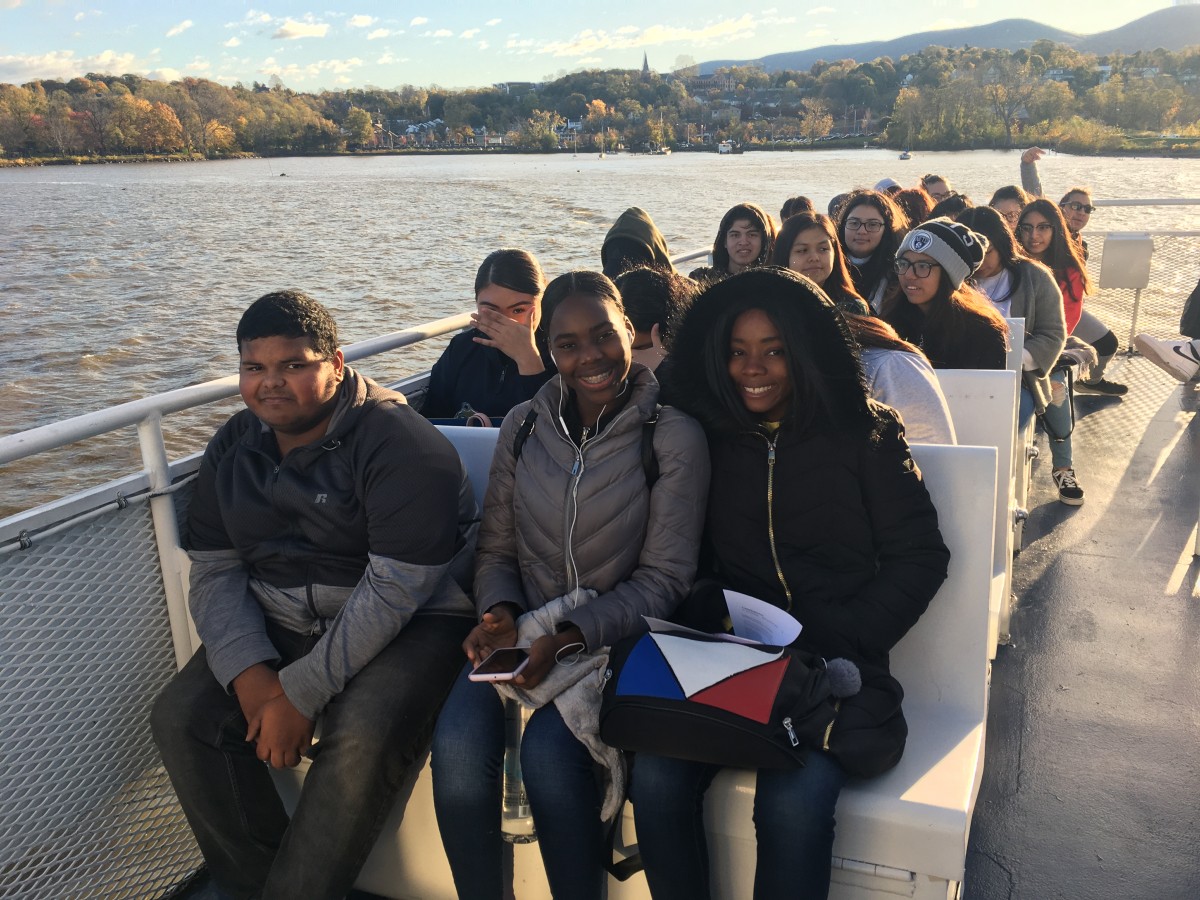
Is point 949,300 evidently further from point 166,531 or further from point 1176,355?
point 166,531

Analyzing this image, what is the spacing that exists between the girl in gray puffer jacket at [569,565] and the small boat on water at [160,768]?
21cm

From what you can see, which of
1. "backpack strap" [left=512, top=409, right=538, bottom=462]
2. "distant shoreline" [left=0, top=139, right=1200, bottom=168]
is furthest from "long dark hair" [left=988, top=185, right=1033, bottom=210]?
"distant shoreline" [left=0, top=139, right=1200, bottom=168]

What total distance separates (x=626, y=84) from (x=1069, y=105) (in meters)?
60.9

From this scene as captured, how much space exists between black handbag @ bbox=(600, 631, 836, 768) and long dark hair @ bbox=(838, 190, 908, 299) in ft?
10.2

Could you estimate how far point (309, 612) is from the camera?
2.17 meters

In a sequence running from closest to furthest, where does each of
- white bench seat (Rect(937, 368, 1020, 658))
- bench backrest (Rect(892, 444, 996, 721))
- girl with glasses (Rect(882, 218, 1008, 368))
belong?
bench backrest (Rect(892, 444, 996, 721)) < white bench seat (Rect(937, 368, 1020, 658)) < girl with glasses (Rect(882, 218, 1008, 368))

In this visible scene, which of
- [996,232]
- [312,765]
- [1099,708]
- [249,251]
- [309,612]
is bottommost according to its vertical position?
[249,251]

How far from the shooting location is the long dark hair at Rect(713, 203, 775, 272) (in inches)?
181

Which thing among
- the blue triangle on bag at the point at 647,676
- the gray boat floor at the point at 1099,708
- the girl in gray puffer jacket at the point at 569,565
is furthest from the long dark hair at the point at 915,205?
the blue triangle on bag at the point at 647,676

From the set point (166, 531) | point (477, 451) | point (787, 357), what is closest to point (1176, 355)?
point (787, 357)

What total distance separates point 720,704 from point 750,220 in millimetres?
3315

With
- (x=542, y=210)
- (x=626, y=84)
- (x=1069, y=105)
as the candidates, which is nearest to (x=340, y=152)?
(x=626, y=84)

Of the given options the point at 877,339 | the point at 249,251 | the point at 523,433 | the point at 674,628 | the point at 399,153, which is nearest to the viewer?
the point at 674,628

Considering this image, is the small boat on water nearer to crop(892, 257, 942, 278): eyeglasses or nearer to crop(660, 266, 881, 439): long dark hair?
crop(660, 266, 881, 439): long dark hair
